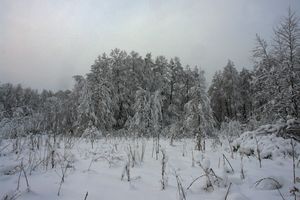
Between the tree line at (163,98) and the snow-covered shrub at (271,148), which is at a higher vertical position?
the tree line at (163,98)

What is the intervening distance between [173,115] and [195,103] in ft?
71.5

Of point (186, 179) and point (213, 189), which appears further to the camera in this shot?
point (186, 179)

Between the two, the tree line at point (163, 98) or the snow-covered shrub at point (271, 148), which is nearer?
the snow-covered shrub at point (271, 148)

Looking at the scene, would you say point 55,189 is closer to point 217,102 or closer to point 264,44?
point 264,44

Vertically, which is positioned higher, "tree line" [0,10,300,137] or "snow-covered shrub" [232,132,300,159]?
"tree line" [0,10,300,137]

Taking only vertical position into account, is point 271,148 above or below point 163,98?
below

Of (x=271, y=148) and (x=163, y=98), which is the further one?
(x=163, y=98)

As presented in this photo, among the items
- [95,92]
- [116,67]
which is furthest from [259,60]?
[116,67]

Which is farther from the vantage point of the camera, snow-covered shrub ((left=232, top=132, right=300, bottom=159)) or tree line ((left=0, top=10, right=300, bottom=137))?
tree line ((left=0, top=10, right=300, bottom=137))

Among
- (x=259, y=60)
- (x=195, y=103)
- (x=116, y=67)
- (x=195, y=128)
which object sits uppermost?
(x=116, y=67)

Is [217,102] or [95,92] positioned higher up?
[217,102]

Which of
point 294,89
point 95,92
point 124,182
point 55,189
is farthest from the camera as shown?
point 95,92

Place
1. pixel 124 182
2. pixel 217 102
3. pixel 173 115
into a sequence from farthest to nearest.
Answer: pixel 217 102 < pixel 173 115 < pixel 124 182

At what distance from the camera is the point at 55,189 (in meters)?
2.81
